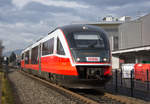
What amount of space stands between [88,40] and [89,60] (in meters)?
1.11

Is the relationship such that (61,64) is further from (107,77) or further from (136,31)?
(136,31)

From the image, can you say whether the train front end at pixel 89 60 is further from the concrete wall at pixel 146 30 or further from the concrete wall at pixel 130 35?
the concrete wall at pixel 130 35

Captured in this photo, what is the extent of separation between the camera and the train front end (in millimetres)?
9391

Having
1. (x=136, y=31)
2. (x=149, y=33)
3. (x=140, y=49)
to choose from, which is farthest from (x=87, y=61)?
(x=136, y=31)

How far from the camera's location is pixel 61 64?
10.4 m

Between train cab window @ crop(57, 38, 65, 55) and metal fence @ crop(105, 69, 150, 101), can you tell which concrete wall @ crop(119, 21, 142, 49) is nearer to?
metal fence @ crop(105, 69, 150, 101)

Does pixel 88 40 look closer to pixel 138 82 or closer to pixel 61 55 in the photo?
pixel 61 55

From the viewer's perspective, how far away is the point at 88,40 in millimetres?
10086

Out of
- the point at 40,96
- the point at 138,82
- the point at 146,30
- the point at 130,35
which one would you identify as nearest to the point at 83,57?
the point at 40,96

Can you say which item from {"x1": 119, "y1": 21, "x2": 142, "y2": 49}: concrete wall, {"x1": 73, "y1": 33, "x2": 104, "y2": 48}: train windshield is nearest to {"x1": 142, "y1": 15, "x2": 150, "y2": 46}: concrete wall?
{"x1": 119, "y1": 21, "x2": 142, "y2": 49}: concrete wall

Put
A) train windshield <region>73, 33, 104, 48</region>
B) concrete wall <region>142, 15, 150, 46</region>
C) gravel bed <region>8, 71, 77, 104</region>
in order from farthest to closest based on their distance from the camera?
concrete wall <region>142, 15, 150, 46</region>
train windshield <region>73, 33, 104, 48</region>
gravel bed <region>8, 71, 77, 104</region>

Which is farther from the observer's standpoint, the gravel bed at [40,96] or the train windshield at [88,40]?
the train windshield at [88,40]

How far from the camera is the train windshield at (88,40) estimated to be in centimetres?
990

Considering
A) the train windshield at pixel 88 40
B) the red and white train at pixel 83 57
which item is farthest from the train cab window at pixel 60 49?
the train windshield at pixel 88 40
